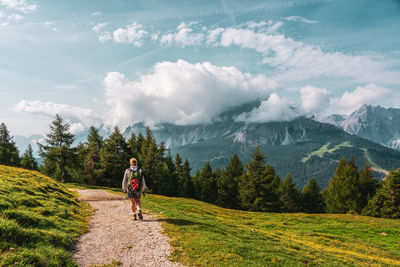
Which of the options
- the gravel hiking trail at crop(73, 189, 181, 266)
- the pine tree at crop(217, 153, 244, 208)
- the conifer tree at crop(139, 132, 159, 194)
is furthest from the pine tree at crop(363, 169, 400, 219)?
the gravel hiking trail at crop(73, 189, 181, 266)

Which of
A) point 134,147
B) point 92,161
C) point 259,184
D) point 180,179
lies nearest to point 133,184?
point 259,184

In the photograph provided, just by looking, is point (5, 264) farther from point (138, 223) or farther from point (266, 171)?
point (266, 171)

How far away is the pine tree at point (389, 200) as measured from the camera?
159 ft

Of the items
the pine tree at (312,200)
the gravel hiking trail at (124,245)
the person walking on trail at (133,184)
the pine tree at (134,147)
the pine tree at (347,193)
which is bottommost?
the pine tree at (312,200)

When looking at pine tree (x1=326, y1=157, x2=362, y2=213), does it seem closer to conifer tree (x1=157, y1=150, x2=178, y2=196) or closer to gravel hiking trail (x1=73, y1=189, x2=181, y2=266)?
conifer tree (x1=157, y1=150, x2=178, y2=196)

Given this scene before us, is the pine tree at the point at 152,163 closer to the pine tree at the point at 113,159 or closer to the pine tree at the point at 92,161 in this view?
the pine tree at the point at 113,159

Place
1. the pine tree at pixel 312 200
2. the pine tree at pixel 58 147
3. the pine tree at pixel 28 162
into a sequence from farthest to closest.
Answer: the pine tree at pixel 28 162
the pine tree at pixel 312 200
the pine tree at pixel 58 147

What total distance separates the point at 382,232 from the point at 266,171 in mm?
25974

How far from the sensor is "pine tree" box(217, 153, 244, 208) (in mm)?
69500

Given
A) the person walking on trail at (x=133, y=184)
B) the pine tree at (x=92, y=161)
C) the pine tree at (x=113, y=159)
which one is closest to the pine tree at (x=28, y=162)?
the pine tree at (x=92, y=161)

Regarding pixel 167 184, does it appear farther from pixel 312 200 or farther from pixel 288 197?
pixel 312 200

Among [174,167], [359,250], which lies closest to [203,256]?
[359,250]

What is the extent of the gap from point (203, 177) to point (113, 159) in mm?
36880

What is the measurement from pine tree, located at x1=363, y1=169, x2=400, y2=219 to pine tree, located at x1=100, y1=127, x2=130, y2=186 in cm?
6956
